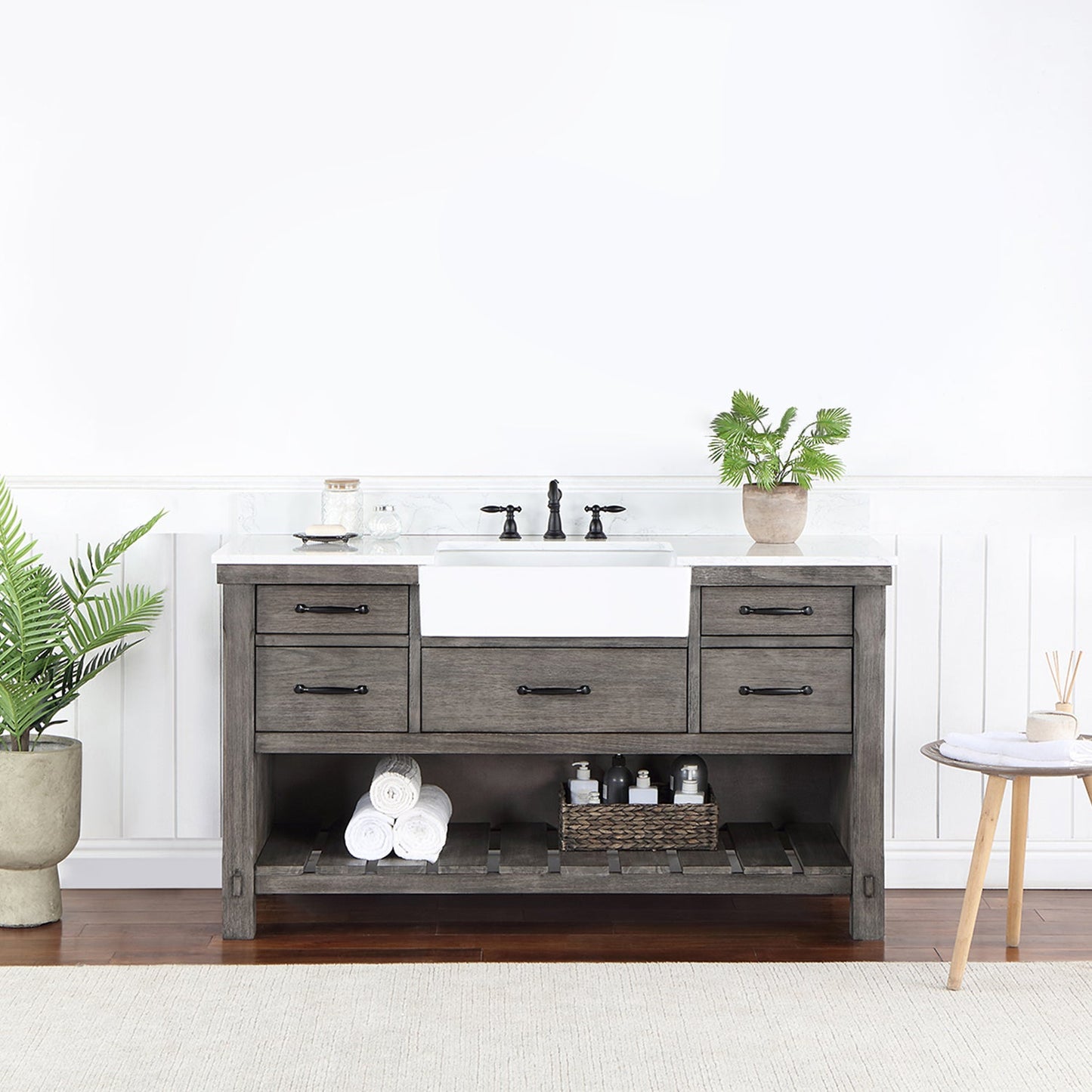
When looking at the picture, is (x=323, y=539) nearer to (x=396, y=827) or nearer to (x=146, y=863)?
(x=396, y=827)

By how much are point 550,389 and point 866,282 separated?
2.59ft

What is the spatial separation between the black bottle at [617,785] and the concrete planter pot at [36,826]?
44.9 inches

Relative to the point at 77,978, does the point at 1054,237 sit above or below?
above

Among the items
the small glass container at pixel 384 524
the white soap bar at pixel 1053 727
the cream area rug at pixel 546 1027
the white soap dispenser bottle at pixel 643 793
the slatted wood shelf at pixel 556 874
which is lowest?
the cream area rug at pixel 546 1027

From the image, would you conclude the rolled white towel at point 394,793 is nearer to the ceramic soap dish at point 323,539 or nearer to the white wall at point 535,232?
the ceramic soap dish at point 323,539

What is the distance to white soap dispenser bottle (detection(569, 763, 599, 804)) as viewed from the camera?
8.96 ft

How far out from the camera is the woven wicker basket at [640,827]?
8.69 ft

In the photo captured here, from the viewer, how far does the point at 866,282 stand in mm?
2949

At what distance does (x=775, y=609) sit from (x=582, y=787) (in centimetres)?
61

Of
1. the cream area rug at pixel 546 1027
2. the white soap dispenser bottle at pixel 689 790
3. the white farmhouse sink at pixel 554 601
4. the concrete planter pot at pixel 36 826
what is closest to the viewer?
the cream area rug at pixel 546 1027

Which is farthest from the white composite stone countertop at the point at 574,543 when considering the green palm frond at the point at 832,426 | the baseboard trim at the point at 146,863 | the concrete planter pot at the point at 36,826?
the baseboard trim at the point at 146,863

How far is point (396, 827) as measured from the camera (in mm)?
2590

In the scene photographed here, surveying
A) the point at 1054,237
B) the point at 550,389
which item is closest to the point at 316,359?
the point at 550,389

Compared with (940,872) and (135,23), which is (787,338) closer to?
(940,872)
